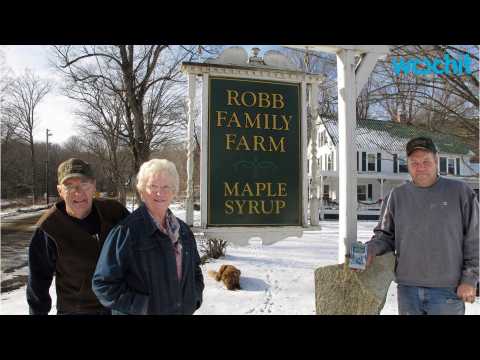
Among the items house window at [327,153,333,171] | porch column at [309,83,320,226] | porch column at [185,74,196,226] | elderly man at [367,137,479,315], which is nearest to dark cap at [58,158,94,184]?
porch column at [185,74,196,226]

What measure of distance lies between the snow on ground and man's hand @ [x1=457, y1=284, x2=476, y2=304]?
46.7 inches

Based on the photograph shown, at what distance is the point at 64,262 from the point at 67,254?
63 millimetres

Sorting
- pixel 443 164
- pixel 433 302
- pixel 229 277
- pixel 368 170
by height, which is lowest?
pixel 229 277

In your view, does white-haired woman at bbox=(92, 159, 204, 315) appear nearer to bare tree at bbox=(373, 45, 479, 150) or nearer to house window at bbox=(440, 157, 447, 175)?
bare tree at bbox=(373, 45, 479, 150)

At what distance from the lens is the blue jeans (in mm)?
2281

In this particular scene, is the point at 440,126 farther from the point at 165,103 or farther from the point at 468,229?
the point at 165,103

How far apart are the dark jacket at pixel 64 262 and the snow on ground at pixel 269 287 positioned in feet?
6.17

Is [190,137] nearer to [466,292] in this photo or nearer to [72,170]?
[72,170]

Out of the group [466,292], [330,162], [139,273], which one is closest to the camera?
[139,273]

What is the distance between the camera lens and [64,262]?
2.12m

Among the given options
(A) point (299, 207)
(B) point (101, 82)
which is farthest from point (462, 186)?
(B) point (101, 82)

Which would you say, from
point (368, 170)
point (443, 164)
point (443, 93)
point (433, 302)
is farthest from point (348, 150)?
point (443, 164)

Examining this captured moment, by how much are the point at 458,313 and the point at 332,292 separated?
33.7 inches

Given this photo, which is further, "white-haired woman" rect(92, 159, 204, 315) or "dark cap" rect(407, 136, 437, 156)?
"dark cap" rect(407, 136, 437, 156)
